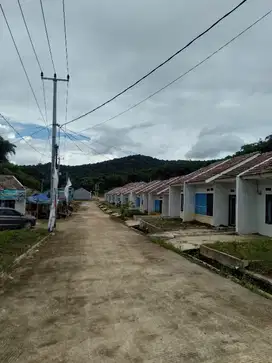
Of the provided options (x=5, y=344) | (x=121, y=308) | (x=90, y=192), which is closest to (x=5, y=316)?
(x=5, y=344)

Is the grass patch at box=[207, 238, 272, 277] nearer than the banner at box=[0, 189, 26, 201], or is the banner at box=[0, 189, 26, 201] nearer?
the grass patch at box=[207, 238, 272, 277]

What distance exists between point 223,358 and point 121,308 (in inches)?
99.9

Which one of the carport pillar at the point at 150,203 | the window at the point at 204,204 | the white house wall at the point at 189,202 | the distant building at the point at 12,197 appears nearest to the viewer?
the window at the point at 204,204

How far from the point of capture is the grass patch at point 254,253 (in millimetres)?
9811

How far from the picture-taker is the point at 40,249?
15.8 m

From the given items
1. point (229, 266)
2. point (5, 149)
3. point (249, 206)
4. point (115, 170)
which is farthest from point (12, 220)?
point (115, 170)

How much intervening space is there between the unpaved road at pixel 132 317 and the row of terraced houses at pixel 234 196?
9.05m

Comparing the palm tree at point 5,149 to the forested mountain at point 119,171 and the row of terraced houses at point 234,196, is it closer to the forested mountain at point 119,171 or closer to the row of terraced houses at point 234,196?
the forested mountain at point 119,171

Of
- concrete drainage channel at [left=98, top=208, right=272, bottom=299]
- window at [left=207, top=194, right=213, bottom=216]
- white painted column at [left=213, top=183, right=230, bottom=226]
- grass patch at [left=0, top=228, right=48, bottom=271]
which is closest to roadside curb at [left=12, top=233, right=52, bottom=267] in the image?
grass patch at [left=0, top=228, right=48, bottom=271]

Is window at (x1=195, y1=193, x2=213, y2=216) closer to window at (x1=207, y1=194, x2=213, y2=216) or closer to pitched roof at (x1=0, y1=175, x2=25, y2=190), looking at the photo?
window at (x1=207, y1=194, x2=213, y2=216)

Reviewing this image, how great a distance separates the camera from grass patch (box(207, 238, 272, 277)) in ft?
32.2

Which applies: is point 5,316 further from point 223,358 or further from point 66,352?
point 223,358

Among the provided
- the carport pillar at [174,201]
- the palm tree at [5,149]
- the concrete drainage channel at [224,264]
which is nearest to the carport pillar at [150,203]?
the carport pillar at [174,201]

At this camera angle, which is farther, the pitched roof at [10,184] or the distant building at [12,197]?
the pitched roof at [10,184]
